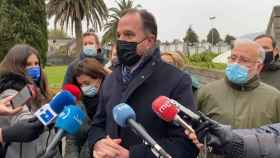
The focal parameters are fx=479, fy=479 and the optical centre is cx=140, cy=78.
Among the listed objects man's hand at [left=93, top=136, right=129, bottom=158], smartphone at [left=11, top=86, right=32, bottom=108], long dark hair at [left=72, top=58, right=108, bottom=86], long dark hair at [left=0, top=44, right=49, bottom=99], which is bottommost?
man's hand at [left=93, top=136, right=129, bottom=158]

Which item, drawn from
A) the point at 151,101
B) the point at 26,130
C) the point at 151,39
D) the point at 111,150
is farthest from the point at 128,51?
the point at 26,130

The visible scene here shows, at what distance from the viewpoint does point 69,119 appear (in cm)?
274

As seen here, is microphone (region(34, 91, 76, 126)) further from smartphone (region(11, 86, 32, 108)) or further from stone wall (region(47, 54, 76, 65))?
stone wall (region(47, 54, 76, 65))

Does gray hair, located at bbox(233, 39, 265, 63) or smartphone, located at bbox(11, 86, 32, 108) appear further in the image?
gray hair, located at bbox(233, 39, 265, 63)

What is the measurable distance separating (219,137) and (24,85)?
1.96 m

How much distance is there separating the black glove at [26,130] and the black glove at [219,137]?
44.2 inches

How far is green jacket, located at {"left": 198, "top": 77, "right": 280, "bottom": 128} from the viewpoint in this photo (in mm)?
3543

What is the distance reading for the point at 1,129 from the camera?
3135mm

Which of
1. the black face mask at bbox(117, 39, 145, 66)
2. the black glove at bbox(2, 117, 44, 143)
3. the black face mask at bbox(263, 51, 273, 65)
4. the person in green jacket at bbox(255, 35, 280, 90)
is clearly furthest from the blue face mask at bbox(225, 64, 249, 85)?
the black face mask at bbox(263, 51, 273, 65)

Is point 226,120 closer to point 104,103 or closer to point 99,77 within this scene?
point 104,103

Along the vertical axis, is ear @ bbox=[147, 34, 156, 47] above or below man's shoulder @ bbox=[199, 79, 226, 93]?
above

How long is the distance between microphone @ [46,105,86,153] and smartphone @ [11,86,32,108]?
28 cm

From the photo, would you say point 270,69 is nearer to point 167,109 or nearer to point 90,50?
point 90,50

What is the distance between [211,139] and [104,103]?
48.2 inches
